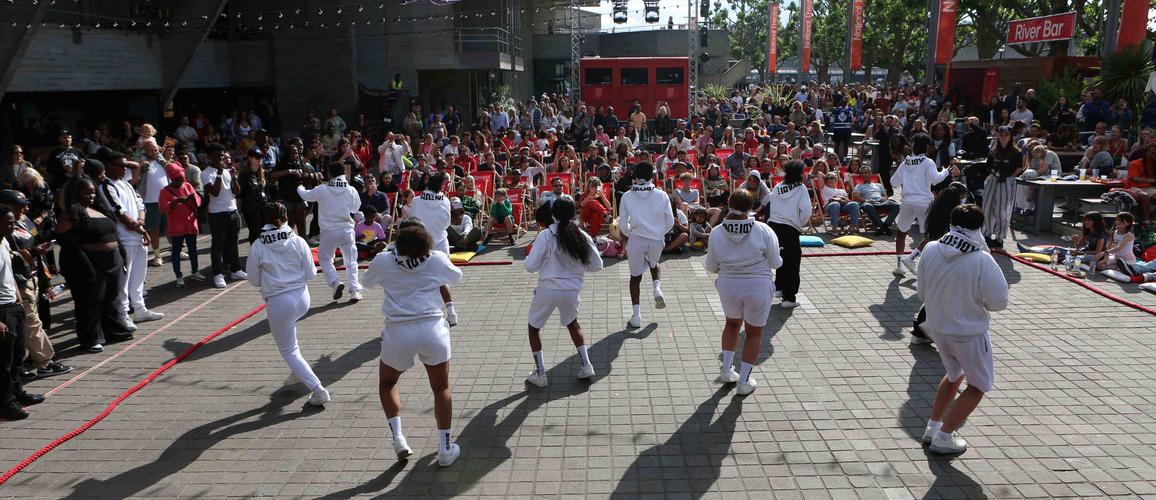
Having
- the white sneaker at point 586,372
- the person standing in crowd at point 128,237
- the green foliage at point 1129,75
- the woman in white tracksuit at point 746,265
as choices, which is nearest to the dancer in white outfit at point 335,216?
the person standing in crowd at point 128,237

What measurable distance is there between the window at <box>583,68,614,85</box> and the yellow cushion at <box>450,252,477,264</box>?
16738 mm

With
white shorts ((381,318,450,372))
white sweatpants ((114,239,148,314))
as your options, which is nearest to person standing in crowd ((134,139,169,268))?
white sweatpants ((114,239,148,314))

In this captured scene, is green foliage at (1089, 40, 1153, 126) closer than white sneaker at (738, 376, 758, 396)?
No

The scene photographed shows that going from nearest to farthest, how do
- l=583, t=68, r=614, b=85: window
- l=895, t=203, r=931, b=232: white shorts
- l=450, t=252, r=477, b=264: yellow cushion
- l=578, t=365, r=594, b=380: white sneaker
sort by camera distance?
l=578, t=365, r=594, b=380: white sneaker < l=895, t=203, r=931, b=232: white shorts < l=450, t=252, r=477, b=264: yellow cushion < l=583, t=68, r=614, b=85: window

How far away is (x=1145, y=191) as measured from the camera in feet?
35.7

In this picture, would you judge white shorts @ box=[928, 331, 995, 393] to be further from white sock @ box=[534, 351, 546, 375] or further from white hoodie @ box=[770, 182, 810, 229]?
white hoodie @ box=[770, 182, 810, 229]

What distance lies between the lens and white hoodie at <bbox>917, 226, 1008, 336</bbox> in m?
4.77

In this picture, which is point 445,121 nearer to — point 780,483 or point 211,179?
point 211,179

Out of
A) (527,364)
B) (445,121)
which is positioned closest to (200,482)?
(527,364)

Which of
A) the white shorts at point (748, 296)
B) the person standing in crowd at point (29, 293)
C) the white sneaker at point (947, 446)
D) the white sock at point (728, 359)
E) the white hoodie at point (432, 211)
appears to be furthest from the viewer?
the white hoodie at point (432, 211)

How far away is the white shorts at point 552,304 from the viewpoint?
238 inches

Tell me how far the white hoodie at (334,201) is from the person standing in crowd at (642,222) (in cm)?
304

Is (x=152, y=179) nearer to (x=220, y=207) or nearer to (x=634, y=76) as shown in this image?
(x=220, y=207)

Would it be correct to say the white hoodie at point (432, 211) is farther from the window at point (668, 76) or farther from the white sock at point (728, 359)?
the window at point (668, 76)
